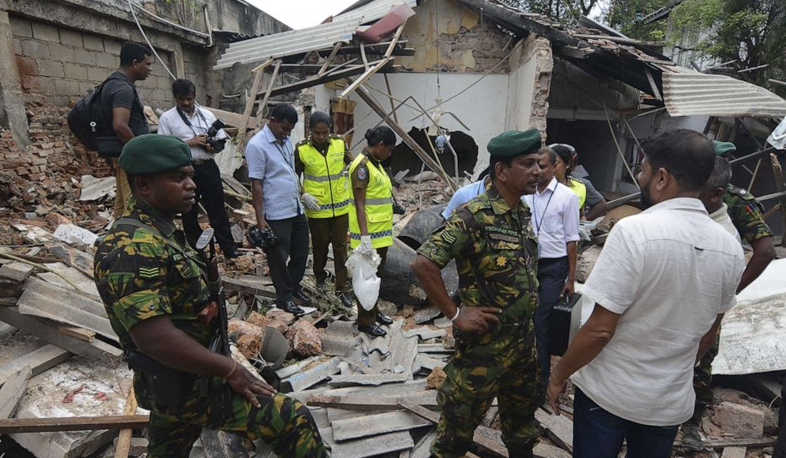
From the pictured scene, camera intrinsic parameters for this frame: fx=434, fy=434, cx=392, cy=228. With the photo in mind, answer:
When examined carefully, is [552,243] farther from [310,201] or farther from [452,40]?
[452,40]

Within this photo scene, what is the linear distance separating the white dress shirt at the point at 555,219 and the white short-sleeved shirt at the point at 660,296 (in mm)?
A: 1407

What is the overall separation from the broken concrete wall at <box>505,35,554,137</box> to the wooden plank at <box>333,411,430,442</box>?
652cm

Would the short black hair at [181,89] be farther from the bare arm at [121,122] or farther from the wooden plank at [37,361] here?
the wooden plank at [37,361]

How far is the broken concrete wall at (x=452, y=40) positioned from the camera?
33.0ft

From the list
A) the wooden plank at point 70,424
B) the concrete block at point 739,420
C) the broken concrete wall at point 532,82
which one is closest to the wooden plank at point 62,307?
the wooden plank at point 70,424

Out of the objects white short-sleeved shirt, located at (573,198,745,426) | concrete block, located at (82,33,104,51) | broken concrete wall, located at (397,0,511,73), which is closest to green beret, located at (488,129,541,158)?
white short-sleeved shirt, located at (573,198,745,426)

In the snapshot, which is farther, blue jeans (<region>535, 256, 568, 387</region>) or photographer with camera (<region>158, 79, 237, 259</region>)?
photographer with camera (<region>158, 79, 237, 259</region>)

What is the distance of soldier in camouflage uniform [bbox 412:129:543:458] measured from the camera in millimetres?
2111

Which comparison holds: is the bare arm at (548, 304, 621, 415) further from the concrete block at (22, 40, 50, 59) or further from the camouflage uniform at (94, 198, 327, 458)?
the concrete block at (22, 40, 50, 59)

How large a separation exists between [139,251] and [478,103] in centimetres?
1006

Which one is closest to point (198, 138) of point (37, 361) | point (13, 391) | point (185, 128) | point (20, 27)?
point (185, 128)

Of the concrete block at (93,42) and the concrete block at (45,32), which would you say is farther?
the concrete block at (93,42)

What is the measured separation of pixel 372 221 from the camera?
4125 millimetres

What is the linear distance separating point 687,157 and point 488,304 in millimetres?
1064
